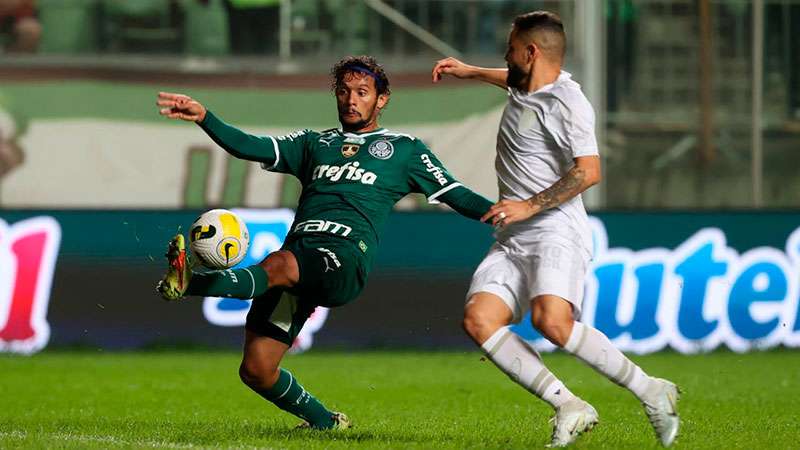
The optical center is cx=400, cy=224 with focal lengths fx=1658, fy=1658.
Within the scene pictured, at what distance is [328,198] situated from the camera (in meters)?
7.93

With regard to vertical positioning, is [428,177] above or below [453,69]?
below

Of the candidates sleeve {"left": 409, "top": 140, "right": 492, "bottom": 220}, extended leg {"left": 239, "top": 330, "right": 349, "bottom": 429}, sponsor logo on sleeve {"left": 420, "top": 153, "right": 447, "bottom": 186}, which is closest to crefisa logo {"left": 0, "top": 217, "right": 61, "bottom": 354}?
extended leg {"left": 239, "top": 330, "right": 349, "bottom": 429}

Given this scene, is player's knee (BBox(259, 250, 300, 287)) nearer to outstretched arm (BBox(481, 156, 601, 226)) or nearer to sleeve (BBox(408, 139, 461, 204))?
sleeve (BBox(408, 139, 461, 204))

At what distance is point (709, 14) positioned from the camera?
18.3 meters

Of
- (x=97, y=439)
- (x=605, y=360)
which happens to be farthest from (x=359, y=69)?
(x=97, y=439)

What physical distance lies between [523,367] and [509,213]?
A: 2.30 ft

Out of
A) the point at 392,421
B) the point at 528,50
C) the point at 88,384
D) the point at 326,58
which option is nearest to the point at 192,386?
the point at 88,384

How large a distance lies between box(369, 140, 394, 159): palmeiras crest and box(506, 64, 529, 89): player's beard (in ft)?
2.59

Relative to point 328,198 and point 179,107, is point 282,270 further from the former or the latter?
point 179,107

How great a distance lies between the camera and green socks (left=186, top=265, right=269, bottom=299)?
7.32m

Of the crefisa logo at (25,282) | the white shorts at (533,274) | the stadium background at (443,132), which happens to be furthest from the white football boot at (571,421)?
the crefisa logo at (25,282)

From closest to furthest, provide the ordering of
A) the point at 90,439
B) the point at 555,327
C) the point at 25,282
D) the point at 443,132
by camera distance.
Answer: the point at 555,327, the point at 90,439, the point at 25,282, the point at 443,132

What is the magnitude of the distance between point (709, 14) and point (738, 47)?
485mm

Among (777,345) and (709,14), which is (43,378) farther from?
(709,14)
